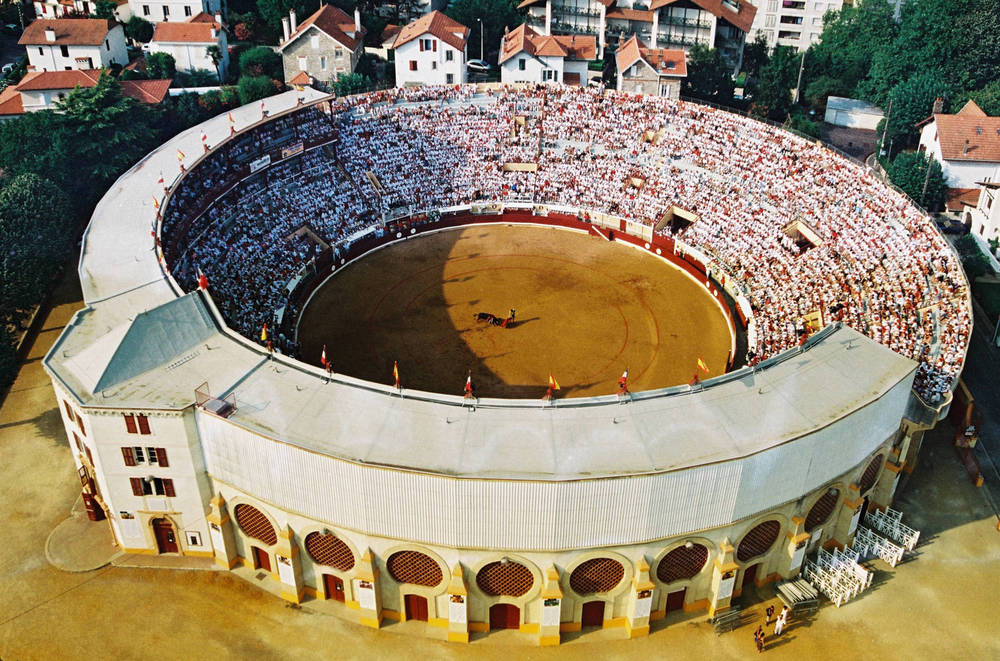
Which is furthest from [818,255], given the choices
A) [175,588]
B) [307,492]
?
[175,588]

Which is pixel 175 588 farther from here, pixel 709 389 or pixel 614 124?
pixel 614 124

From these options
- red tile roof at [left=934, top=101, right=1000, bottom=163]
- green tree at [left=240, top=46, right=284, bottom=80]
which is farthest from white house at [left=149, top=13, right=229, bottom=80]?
red tile roof at [left=934, top=101, right=1000, bottom=163]

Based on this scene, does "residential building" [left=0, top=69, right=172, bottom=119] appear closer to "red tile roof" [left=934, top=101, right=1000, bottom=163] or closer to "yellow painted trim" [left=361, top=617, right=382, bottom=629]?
Answer: "yellow painted trim" [left=361, top=617, right=382, bottom=629]

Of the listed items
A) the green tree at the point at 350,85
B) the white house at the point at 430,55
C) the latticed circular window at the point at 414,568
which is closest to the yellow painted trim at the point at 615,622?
the latticed circular window at the point at 414,568

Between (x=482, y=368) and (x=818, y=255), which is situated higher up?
(x=818, y=255)

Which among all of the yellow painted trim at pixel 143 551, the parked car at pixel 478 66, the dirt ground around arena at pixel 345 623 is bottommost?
the dirt ground around arena at pixel 345 623

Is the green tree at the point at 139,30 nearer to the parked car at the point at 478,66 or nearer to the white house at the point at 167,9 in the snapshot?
the white house at the point at 167,9

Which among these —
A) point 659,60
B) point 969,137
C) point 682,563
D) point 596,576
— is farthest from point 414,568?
point 969,137
